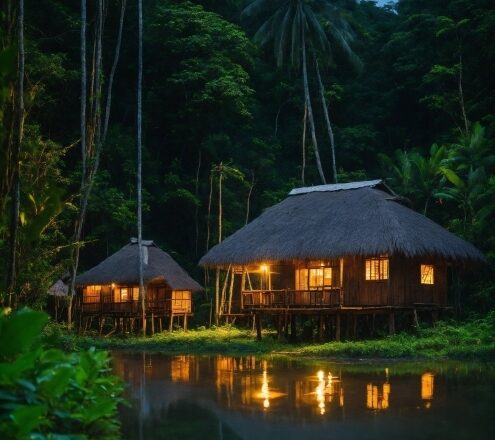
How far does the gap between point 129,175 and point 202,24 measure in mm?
7511

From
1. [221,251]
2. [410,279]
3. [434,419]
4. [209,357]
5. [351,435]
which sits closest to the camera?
[351,435]

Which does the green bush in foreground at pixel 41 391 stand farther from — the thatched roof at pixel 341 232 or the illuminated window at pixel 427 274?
the illuminated window at pixel 427 274

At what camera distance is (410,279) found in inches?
801

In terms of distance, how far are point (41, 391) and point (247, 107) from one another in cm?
3138

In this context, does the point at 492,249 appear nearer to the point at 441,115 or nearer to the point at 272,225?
the point at 272,225

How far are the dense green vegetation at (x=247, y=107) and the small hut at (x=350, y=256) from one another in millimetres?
4861

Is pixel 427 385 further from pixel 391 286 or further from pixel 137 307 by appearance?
pixel 137 307

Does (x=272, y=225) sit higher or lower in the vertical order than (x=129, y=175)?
lower

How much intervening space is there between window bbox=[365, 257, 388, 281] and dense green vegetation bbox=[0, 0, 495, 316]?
6.14m

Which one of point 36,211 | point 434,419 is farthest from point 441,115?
point 36,211

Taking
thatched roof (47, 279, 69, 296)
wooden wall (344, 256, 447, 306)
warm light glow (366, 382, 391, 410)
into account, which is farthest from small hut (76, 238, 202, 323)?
warm light glow (366, 382, 391, 410)

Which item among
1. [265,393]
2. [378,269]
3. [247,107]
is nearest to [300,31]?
[247,107]

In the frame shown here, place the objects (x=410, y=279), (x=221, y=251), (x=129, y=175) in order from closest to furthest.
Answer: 1. (x=410, y=279)
2. (x=221, y=251)
3. (x=129, y=175)

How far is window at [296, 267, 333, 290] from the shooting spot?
837 inches
